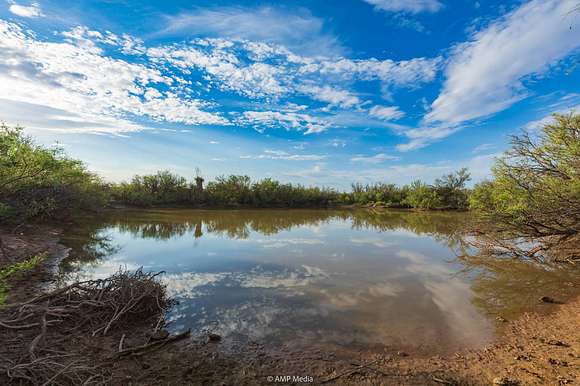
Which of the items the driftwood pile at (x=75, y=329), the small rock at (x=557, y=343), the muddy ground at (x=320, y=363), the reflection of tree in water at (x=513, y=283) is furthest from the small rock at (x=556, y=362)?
the driftwood pile at (x=75, y=329)

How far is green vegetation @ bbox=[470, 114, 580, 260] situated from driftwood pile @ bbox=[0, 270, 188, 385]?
937 cm

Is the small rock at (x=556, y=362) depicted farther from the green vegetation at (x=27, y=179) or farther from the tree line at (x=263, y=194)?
the tree line at (x=263, y=194)

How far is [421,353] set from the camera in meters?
4.51

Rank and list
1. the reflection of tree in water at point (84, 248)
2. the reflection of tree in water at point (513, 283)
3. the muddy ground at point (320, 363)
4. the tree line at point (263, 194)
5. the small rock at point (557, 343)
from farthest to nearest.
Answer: the tree line at point (263, 194) → the reflection of tree in water at point (84, 248) → the reflection of tree in water at point (513, 283) → the small rock at point (557, 343) → the muddy ground at point (320, 363)

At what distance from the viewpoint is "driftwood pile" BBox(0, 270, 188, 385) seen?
3322mm

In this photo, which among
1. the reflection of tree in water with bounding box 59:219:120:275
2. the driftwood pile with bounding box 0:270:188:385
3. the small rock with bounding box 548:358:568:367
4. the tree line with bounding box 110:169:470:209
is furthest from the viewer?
the tree line with bounding box 110:169:470:209

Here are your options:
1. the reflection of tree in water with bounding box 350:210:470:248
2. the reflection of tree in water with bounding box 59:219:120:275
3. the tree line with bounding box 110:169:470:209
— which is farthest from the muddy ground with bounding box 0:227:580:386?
the tree line with bounding box 110:169:470:209

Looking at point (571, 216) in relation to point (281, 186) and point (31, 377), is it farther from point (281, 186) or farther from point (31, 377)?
point (281, 186)

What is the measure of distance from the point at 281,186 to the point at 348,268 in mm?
37960

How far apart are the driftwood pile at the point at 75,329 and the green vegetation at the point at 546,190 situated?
937 cm

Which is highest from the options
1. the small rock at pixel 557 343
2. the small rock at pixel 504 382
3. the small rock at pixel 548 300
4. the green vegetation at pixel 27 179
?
the green vegetation at pixel 27 179

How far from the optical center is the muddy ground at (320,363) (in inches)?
145

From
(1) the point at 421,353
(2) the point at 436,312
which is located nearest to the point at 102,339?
(1) the point at 421,353

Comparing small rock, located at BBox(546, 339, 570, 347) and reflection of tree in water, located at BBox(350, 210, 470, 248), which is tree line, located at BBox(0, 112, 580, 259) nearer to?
reflection of tree in water, located at BBox(350, 210, 470, 248)
